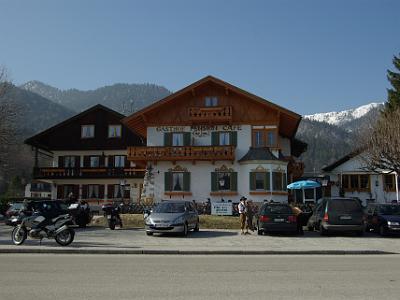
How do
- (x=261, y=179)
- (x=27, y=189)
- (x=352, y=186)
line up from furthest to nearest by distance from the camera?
1. (x=27, y=189)
2. (x=352, y=186)
3. (x=261, y=179)

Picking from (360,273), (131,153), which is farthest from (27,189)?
(360,273)

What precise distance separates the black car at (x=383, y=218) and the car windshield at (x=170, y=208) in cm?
911

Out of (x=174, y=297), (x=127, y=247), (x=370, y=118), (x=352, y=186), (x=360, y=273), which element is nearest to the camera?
(x=174, y=297)

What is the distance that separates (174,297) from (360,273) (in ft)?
16.3

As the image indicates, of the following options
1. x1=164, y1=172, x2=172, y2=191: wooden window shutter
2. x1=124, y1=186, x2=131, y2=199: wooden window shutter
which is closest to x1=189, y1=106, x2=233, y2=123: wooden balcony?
x1=164, y1=172, x2=172, y2=191: wooden window shutter

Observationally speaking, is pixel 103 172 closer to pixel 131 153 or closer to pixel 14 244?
pixel 131 153

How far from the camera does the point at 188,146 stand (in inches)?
1415

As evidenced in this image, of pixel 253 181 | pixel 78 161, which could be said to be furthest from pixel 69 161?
pixel 253 181

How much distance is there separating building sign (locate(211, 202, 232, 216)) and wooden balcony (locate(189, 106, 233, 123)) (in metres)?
7.99

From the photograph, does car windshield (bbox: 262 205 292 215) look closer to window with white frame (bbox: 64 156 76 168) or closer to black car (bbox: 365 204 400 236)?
black car (bbox: 365 204 400 236)

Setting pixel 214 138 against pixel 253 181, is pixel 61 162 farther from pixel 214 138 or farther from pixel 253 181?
pixel 253 181

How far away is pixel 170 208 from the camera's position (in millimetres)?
21547

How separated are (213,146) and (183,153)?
2296mm

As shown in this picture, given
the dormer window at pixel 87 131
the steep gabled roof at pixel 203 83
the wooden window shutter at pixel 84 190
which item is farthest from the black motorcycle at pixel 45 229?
the dormer window at pixel 87 131
